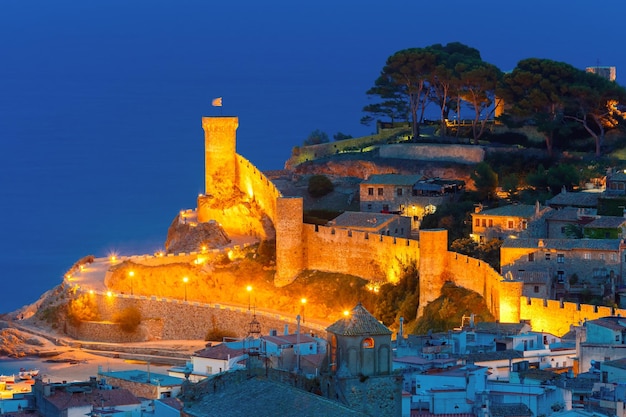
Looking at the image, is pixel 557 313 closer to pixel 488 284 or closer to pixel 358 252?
pixel 488 284

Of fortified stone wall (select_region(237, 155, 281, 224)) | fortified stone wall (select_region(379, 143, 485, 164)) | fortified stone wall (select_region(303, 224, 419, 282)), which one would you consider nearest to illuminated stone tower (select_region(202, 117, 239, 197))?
fortified stone wall (select_region(237, 155, 281, 224))

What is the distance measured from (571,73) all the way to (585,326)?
747 inches

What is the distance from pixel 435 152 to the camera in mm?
51750

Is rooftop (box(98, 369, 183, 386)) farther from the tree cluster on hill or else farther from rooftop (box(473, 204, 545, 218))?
the tree cluster on hill

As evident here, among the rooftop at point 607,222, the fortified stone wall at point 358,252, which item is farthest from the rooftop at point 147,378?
Result: the rooftop at point 607,222

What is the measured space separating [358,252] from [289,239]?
1.85 m

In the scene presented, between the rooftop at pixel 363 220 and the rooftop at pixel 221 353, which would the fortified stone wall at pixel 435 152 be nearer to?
the rooftop at pixel 363 220

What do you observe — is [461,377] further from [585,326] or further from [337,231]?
[337,231]

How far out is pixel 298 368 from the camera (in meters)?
26.1

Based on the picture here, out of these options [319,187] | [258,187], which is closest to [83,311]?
[258,187]

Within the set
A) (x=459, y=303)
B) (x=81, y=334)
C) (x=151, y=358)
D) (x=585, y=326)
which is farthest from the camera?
(x=81, y=334)

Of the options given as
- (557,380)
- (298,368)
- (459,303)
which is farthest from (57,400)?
(459,303)

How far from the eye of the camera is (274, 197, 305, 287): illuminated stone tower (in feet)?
150

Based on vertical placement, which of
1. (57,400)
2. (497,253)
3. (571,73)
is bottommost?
(57,400)
